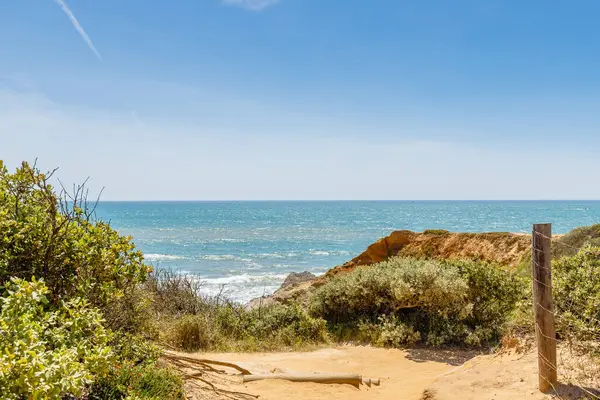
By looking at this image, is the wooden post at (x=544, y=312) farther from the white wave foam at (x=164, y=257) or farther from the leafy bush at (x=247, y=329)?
the white wave foam at (x=164, y=257)

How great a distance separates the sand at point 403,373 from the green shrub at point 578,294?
0.97 metres

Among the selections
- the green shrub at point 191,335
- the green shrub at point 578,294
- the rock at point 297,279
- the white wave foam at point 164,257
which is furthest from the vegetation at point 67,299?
the white wave foam at point 164,257

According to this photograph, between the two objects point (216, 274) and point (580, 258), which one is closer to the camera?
point (580, 258)

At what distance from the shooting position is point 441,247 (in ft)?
76.8

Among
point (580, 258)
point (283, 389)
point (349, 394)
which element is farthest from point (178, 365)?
point (580, 258)

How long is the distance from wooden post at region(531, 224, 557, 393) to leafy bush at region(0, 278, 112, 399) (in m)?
5.95

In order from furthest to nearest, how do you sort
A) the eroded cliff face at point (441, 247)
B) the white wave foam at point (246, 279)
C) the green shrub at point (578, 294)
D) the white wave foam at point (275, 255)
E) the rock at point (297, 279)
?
the white wave foam at point (275, 255)
the white wave foam at point (246, 279)
the rock at point (297, 279)
the eroded cliff face at point (441, 247)
the green shrub at point (578, 294)

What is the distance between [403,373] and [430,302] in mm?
2972

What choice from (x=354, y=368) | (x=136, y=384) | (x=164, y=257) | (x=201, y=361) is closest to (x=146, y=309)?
(x=201, y=361)

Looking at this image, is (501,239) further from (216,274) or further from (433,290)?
(216,274)

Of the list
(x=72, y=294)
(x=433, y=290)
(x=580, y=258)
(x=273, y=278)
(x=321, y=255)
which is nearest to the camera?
(x=72, y=294)

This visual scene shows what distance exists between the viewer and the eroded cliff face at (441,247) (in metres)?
22.4

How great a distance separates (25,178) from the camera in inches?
194

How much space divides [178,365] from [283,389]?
79.6 inches
